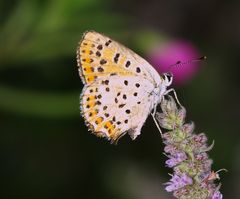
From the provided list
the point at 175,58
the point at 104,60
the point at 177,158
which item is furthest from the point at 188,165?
the point at 175,58

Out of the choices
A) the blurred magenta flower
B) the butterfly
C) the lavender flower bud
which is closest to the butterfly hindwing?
the butterfly

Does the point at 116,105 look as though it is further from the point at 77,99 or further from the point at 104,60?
Answer: the point at 77,99

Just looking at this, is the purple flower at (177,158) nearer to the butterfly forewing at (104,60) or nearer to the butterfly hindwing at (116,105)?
the butterfly hindwing at (116,105)

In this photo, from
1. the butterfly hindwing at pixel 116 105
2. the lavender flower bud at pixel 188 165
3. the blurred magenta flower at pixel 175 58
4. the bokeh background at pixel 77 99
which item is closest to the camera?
the lavender flower bud at pixel 188 165

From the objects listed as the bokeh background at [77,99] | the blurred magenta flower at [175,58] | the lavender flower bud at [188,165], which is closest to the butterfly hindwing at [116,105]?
the lavender flower bud at [188,165]

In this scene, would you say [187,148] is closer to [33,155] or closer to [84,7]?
[84,7]

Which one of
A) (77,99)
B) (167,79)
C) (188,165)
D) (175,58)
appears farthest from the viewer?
(175,58)
